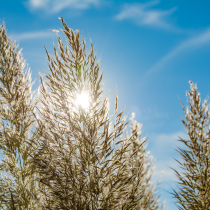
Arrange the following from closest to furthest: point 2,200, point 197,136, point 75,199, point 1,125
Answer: point 75,199
point 2,200
point 1,125
point 197,136

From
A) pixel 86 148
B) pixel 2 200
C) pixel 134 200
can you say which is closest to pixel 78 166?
pixel 86 148

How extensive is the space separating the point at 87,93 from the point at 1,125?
2.42 meters

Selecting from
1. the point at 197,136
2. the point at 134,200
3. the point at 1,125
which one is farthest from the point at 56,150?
the point at 197,136

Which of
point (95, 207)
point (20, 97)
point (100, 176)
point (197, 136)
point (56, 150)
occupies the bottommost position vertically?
point (95, 207)

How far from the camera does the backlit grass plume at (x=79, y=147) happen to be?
3.16 metres

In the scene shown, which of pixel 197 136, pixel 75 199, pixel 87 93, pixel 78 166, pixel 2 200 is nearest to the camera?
pixel 75 199

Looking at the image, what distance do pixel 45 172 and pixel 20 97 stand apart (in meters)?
2.45

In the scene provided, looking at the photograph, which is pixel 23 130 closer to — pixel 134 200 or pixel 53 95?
pixel 53 95

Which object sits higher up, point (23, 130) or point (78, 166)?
point (23, 130)

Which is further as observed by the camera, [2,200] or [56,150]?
[2,200]

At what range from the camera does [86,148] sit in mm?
3385

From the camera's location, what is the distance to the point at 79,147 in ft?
11.1

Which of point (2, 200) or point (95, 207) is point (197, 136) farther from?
point (2, 200)

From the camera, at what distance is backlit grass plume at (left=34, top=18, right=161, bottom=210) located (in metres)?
3.16
